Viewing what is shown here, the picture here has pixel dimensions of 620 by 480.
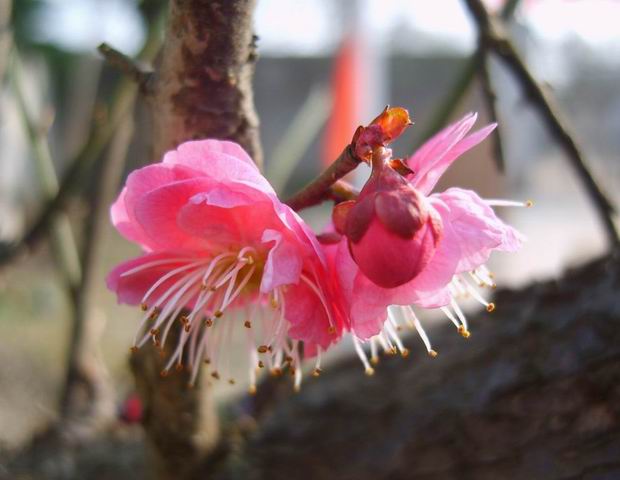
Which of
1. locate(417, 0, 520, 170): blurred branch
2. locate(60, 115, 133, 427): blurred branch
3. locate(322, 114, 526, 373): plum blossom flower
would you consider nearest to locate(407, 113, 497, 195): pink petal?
locate(322, 114, 526, 373): plum blossom flower

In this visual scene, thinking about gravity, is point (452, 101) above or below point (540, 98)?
above

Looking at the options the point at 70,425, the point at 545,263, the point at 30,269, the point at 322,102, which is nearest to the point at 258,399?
the point at 70,425

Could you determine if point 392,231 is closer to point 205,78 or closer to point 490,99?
point 205,78

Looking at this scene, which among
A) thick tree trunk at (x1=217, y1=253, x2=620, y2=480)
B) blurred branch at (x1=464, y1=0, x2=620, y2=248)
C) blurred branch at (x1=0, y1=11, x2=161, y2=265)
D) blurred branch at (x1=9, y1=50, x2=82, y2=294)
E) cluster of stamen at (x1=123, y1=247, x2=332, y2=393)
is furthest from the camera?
blurred branch at (x1=9, y1=50, x2=82, y2=294)

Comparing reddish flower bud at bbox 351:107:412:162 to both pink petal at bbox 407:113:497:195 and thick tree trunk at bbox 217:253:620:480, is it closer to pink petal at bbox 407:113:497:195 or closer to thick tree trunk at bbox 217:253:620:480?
pink petal at bbox 407:113:497:195

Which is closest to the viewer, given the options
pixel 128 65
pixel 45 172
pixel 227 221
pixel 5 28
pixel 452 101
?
pixel 227 221

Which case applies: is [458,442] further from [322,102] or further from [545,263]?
[545,263]

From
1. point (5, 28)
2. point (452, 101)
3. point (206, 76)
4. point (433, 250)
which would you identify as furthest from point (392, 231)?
point (5, 28)
